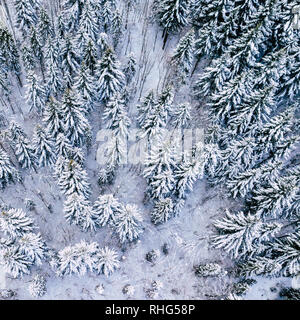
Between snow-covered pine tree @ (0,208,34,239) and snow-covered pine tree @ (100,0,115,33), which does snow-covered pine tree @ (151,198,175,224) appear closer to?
snow-covered pine tree @ (0,208,34,239)

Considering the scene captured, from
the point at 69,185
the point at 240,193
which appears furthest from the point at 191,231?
the point at 69,185

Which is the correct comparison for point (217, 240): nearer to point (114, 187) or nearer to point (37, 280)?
point (114, 187)

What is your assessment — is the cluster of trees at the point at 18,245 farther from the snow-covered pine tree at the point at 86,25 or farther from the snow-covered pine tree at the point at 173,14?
the snow-covered pine tree at the point at 173,14

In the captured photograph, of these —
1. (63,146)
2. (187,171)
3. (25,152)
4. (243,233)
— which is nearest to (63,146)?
(63,146)

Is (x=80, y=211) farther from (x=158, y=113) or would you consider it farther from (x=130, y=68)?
(x=130, y=68)

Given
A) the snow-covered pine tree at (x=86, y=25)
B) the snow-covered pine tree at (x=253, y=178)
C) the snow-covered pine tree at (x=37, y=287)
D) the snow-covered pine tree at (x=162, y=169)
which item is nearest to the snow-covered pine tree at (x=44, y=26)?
the snow-covered pine tree at (x=86, y=25)

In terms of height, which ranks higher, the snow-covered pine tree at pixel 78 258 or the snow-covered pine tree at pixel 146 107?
the snow-covered pine tree at pixel 146 107
